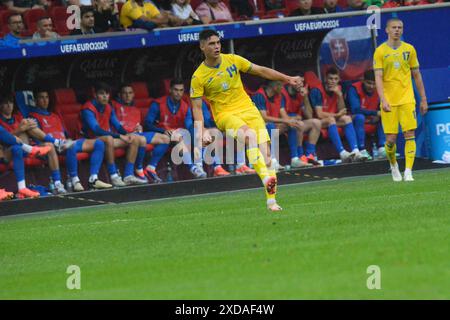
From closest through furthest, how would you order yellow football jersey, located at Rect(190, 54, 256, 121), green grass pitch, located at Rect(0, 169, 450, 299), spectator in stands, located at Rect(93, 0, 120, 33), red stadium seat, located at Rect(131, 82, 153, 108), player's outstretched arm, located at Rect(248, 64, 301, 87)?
green grass pitch, located at Rect(0, 169, 450, 299) < player's outstretched arm, located at Rect(248, 64, 301, 87) < yellow football jersey, located at Rect(190, 54, 256, 121) < spectator in stands, located at Rect(93, 0, 120, 33) < red stadium seat, located at Rect(131, 82, 153, 108)

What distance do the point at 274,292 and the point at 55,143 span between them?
12.6 meters

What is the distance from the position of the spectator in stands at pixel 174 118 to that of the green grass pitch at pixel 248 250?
4.86m

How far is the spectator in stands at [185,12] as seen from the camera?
A: 71.5 ft

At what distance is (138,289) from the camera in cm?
915

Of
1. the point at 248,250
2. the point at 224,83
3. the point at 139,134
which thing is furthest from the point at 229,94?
the point at 139,134

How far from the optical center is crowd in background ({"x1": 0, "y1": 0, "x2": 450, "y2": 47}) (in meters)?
20.4

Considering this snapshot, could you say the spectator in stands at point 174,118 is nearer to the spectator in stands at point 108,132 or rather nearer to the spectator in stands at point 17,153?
the spectator in stands at point 108,132

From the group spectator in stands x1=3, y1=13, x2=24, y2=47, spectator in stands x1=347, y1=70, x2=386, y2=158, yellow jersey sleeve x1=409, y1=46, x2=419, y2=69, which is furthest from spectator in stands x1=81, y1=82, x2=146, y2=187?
yellow jersey sleeve x1=409, y1=46, x2=419, y2=69

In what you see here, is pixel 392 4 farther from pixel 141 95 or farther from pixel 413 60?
pixel 413 60

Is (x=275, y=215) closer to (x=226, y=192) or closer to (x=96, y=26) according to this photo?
(x=226, y=192)

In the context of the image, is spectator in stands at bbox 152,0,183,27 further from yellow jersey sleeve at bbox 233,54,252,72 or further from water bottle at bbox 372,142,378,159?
yellow jersey sleeve at bbox 233,54,252,72

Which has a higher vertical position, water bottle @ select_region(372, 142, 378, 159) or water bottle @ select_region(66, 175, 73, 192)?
water bottle @ select_region(372, 142, 378, 159)

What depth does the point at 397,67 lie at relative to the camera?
1802cm

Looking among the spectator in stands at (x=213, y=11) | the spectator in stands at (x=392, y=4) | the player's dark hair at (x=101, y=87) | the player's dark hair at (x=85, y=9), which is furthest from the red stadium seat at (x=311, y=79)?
the player's dark hair at (x=85, y=9)
